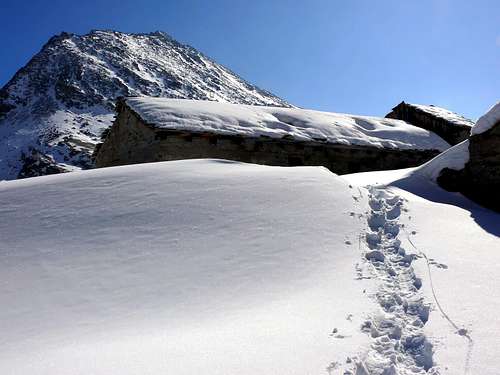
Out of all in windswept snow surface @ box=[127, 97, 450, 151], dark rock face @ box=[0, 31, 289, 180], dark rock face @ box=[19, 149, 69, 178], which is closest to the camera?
windswept snow surface @ box=[127, 97, 450, 151]

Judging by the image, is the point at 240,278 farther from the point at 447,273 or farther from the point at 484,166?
the point at 484,166

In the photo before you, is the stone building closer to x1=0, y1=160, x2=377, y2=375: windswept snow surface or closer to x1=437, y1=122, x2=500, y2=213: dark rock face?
x1=437, y1=122, x2=500, y2=213: dark rock face

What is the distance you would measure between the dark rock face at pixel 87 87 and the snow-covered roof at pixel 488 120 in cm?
4368

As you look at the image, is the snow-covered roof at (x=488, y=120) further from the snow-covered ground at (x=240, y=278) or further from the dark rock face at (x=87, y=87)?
the dark rock face at (x=87, y=87)

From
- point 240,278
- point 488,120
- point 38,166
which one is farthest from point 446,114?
point 38,166

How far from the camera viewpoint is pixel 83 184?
5828 mm

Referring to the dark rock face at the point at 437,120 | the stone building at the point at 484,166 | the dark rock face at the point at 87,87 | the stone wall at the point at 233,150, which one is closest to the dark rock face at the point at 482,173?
the stone building at the point at 484,166

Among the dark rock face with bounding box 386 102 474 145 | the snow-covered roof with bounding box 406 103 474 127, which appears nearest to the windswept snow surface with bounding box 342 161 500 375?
the dark rock face with bounding box 386 102 474 145

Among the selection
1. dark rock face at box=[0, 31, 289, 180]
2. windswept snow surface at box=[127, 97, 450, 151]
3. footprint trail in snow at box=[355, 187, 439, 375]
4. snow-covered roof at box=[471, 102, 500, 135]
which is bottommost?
footprint trail in snow at box=[355, 187, 439, 375]

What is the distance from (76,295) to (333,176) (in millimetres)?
4330

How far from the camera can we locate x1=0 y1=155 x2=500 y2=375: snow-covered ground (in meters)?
2.49

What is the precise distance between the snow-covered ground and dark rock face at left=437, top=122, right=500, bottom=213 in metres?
0.69

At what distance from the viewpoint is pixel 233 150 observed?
1182cm

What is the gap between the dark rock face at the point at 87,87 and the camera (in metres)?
53.4
